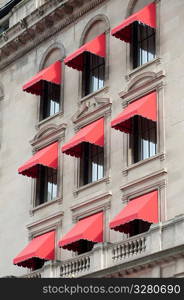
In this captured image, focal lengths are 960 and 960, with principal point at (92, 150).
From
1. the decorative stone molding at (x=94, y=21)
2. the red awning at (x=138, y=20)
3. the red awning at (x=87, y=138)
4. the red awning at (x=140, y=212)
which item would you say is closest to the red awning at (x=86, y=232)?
the red awning at (x=140, y=212)

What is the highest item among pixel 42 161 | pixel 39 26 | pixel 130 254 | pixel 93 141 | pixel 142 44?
pixel 39 26

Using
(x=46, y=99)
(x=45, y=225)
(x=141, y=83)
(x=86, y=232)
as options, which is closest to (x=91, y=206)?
(x=86, y=232)

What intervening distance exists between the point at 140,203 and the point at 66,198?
18.4 feet

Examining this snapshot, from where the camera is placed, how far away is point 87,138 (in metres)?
39.4

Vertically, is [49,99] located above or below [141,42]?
below

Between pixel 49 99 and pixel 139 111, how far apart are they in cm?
860

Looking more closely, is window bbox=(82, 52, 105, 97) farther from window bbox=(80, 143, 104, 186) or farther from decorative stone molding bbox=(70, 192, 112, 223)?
decorative stone molding bbox=(70, 192, 112, 223)

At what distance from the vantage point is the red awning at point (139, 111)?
37281mm

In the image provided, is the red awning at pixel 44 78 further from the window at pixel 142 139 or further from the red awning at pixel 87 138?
the window at pixel 142 139

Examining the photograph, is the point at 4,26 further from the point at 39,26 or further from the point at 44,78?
the point at 44,78

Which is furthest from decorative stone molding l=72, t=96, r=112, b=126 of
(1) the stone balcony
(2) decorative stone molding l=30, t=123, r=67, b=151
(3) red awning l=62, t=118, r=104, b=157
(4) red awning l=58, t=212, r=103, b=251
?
(1) the stone balcony

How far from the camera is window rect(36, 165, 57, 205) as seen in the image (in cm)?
4262

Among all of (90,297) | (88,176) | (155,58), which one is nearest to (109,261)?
(88,176)

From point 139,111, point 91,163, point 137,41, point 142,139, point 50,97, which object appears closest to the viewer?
point 139,111
